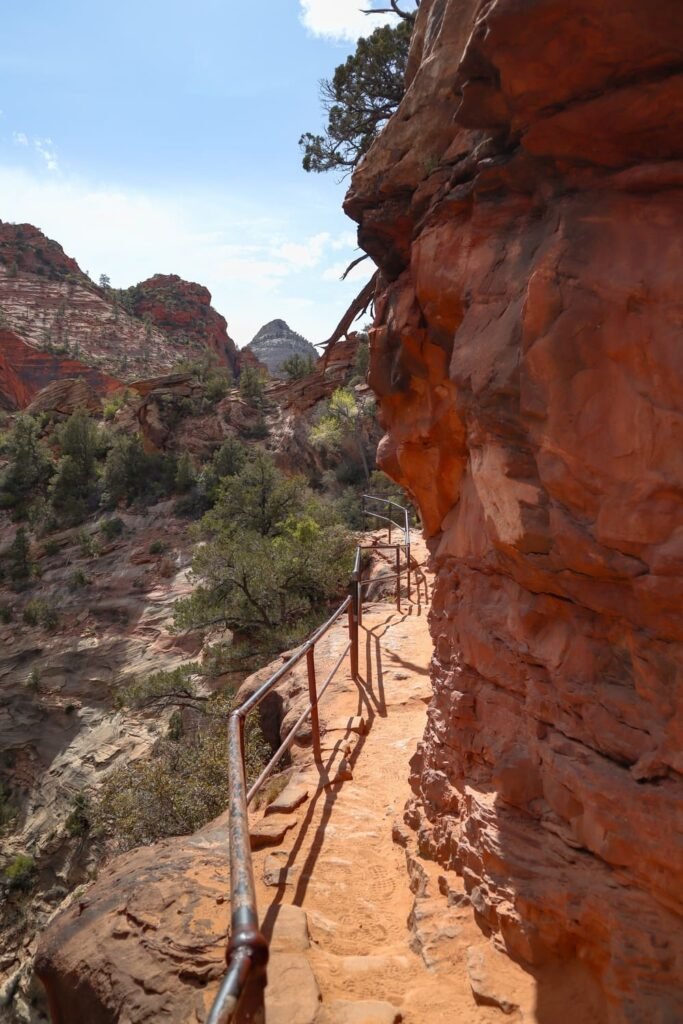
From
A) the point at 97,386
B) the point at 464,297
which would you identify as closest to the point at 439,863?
the point at 464,297

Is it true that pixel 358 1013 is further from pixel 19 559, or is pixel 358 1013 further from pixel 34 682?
pixel 19 559

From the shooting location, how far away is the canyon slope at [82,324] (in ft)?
160

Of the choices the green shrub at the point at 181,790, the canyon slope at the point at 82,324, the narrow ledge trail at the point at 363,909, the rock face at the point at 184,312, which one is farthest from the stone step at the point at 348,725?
the rock face at the point at 184,312

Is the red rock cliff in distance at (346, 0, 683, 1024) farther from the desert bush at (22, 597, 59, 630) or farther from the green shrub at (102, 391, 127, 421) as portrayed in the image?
the green shrub at (102, 391, 127, 421)

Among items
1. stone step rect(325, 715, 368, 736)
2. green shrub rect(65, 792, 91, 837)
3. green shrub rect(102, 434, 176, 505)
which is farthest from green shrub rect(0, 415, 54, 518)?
stone step rect(325, 715, 368, 736)

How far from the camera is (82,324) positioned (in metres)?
57.1

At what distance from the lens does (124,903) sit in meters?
3.20

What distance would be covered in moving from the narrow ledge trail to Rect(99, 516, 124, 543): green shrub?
19.1 m

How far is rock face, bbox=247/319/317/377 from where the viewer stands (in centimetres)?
8288

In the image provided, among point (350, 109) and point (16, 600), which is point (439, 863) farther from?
point (16, 600)

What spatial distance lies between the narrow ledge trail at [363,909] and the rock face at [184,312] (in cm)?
5986

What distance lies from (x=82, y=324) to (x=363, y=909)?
61.4 metres

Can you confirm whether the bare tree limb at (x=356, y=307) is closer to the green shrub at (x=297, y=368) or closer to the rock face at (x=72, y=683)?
the rock face at (x=72, y=683)

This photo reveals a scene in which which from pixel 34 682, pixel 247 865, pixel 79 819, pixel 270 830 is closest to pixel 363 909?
pixel 270 830
